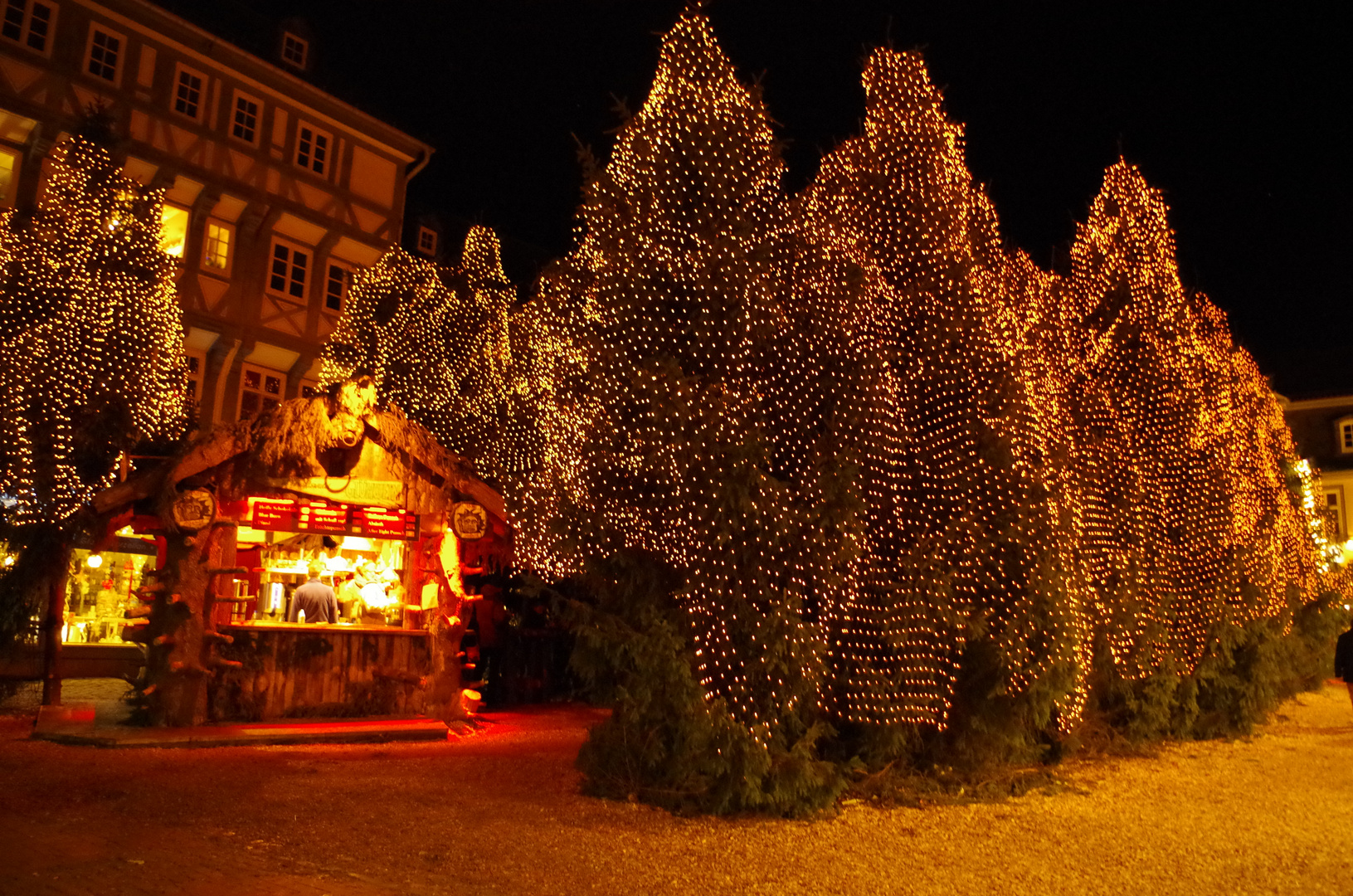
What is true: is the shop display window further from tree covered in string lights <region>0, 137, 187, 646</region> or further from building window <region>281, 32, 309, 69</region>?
building window <region>281, 32, 309, 69</region>

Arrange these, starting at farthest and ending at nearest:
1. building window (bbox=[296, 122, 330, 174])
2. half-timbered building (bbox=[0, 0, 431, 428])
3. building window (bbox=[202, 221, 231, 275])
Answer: building window (bbox=[296, 122, 330, 174]) → building window (bbox=[202, 221, 231, 275]) → half-timbered building (bbox=[0, 0, 431, 428])

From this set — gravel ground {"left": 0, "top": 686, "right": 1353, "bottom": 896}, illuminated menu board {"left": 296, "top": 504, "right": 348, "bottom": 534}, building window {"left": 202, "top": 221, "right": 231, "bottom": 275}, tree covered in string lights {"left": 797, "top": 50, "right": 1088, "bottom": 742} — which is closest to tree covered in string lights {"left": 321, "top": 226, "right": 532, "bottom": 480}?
building window {"left": 202, "top": 221, "right": 231, "bottom": 275}

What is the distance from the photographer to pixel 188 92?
70.0 feet

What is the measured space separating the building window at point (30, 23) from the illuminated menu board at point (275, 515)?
12189mm

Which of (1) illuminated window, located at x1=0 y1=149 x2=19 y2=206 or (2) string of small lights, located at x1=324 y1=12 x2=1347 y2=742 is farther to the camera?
(1) illuminated window, located at x1=0 y1=149 x2=19 y2=206

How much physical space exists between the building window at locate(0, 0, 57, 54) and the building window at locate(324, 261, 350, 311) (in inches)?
280

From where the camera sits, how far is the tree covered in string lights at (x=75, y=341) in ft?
43.4

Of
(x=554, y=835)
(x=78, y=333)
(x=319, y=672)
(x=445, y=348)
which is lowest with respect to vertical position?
(x=554, y=835)

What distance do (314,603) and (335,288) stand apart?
42.1 feet

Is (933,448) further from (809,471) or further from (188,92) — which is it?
(188,92)

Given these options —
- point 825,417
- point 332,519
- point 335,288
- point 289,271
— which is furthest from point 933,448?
point 335,288

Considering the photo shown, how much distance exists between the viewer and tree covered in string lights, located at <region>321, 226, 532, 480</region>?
19188 millimetres

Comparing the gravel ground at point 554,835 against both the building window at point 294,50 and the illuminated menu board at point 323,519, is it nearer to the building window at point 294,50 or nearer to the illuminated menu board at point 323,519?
the illuminated menu board at point 323,519

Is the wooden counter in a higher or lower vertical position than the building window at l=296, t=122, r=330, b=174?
lower
